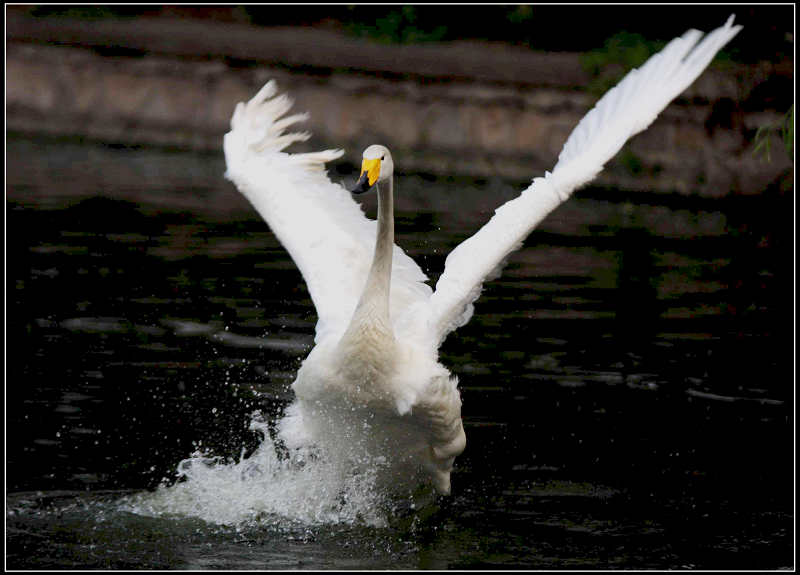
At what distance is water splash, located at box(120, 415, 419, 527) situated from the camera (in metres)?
6.88

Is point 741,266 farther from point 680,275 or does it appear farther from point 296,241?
point 296,241

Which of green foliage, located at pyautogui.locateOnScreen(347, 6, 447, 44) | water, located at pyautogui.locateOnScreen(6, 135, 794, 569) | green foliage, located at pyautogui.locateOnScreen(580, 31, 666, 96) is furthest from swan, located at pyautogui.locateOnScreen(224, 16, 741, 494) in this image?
green foliage, located at pyautogui.locateOnScreen(347, 6, 447, 44)

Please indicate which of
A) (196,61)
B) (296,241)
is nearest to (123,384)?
(296,241)

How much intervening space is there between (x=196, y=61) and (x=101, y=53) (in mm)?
1586

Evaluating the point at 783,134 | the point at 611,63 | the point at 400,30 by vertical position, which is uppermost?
the point at 400,30

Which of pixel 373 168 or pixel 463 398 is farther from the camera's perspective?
pixel 463 398

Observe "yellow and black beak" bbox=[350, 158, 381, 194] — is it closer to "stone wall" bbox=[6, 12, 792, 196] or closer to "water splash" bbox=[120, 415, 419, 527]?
"water splash" bbox=[120, 415, 419, 527]

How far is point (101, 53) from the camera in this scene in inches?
798

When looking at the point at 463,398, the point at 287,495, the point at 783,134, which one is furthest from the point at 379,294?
the point at 783,134

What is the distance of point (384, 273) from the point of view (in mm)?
6699

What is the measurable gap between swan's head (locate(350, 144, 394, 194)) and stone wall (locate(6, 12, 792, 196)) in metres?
11.1

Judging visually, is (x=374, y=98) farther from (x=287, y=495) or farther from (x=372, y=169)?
(x=372, y=169)

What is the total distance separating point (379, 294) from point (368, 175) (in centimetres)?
75

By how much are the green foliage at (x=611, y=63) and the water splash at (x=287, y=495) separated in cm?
1129
